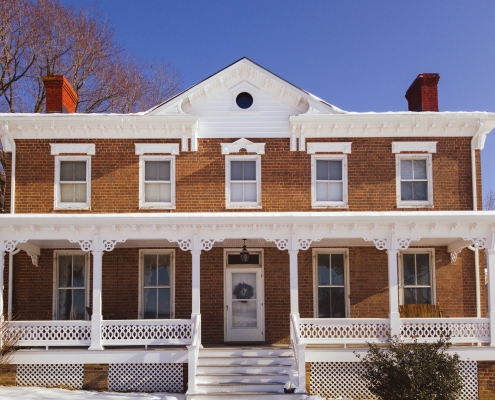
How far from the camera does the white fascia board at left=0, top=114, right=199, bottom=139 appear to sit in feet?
56.5

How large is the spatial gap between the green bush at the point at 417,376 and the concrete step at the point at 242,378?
7.25 feet

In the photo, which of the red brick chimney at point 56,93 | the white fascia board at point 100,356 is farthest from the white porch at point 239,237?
the red brick chimney at point 56,93

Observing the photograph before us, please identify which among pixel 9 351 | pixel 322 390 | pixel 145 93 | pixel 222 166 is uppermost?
pixel 145 93

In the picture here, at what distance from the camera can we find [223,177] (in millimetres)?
17531

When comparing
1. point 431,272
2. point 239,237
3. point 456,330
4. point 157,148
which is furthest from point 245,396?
point 157,148

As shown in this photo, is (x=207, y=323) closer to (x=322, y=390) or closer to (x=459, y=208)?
(x=322, y=390)

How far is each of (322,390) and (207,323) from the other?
3813 mm

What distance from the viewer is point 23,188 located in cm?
1747

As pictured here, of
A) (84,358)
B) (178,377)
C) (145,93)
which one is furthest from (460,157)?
(145,93)

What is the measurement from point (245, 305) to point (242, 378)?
12.0 feet

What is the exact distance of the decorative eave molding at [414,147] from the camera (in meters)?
17.6

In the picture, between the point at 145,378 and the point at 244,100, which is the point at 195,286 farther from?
the point at 244,100

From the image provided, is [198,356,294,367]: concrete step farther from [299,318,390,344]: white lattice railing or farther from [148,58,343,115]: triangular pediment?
[148,58,343,115]: triangular pediment

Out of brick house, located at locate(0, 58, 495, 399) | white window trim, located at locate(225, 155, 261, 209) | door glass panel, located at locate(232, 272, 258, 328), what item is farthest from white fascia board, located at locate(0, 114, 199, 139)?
door glass panel, located at locate(232, 272, 258, 328)
